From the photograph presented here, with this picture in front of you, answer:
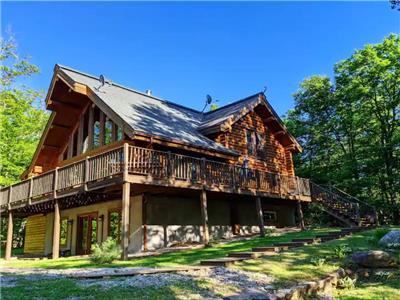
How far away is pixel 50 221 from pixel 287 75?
89.8 feet

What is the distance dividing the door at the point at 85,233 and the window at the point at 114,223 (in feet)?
3.28

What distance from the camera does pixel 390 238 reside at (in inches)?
437

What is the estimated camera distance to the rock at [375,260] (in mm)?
9109

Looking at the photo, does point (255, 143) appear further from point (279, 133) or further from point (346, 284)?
point (346, 284)

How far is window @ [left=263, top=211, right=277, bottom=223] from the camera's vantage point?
21062mm

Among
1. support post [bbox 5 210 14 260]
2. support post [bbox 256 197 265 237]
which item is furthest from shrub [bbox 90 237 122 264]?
support post [bbox 5 210 14 260]

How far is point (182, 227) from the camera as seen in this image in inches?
Answer: 642

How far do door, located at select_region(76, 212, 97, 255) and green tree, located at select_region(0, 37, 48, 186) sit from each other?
8.71m

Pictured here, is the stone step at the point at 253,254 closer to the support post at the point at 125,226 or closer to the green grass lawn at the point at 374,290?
the green grass lawn at the point at 374,290

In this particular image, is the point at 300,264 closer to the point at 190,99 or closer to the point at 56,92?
the point at 56,92

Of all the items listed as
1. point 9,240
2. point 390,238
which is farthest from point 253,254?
point 9,240

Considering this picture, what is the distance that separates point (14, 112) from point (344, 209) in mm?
23750

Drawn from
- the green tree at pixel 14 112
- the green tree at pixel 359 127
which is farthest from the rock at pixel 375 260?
the green tree at pixel 14 112

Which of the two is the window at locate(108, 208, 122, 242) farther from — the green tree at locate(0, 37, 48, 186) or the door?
the green tree at locate(0, 37, 48, 186)
